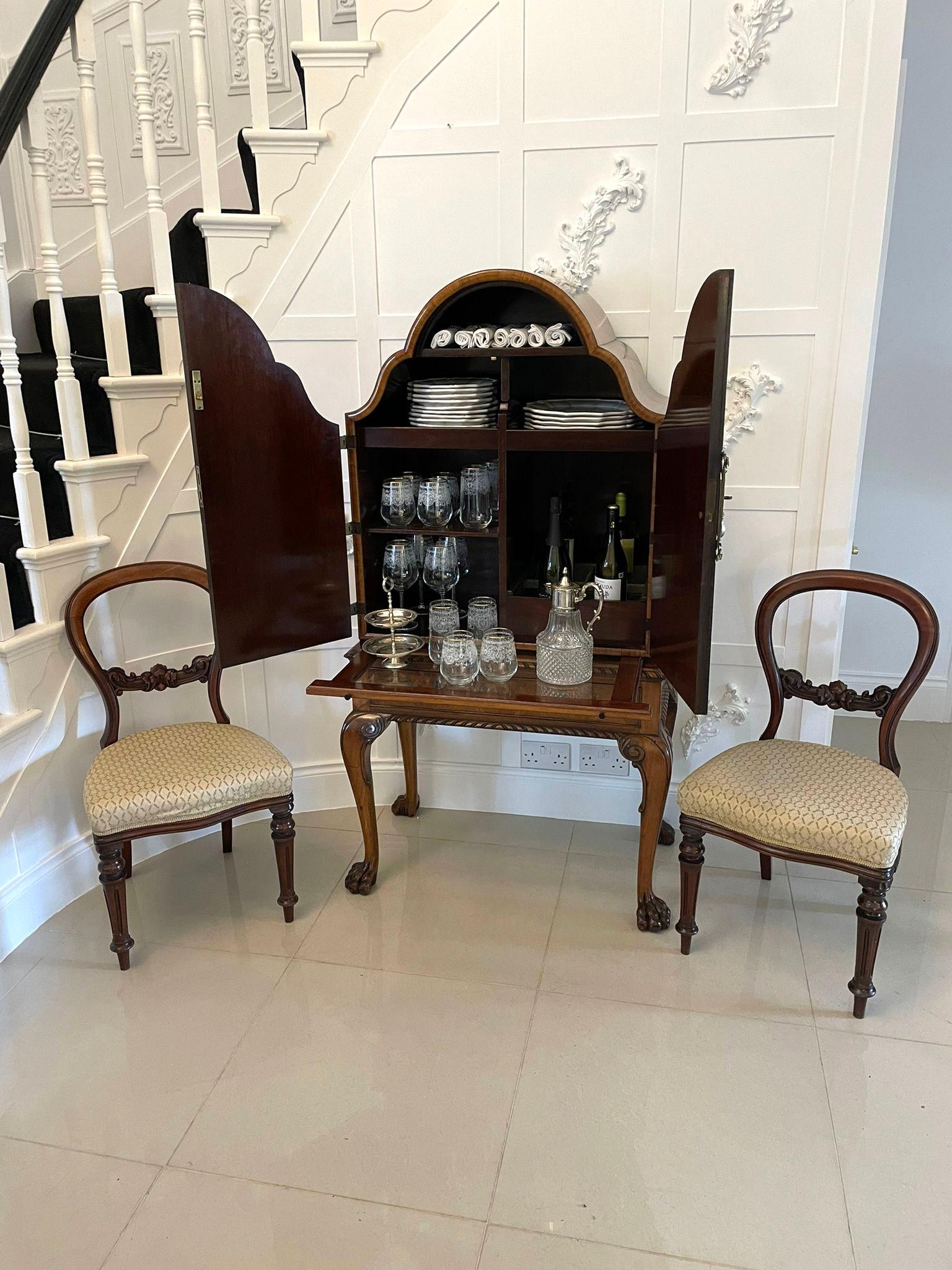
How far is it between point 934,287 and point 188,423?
2662mm

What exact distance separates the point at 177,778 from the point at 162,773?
0.05 meters

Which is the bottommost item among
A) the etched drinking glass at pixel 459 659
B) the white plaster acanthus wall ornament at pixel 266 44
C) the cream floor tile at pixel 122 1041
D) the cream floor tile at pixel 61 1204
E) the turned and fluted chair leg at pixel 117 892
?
the cream floor tile at pixel 61 1204

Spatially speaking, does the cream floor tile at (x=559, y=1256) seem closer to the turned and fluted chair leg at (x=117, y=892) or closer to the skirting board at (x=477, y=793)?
the turned and fluted chair leg at (x=117, y=892)

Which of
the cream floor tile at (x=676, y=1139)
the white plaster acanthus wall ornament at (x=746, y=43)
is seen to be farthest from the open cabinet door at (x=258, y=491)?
the white plaster acanthus wall ornament at (x=746, y=43)

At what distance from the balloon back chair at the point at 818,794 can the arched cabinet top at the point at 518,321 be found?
27.6 inches

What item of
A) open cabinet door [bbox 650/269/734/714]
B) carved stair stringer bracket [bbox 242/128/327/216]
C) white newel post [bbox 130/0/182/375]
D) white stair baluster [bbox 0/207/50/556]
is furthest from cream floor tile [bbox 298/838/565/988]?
carved stair stringer bracket [bbox 242/128/327/216]

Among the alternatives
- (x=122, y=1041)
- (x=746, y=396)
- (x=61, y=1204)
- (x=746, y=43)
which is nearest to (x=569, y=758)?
(x=746, y=396)

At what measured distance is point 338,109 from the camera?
2.51 m

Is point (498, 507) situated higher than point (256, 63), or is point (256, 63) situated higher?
point (256, 63)

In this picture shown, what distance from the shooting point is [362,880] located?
2.61 meters

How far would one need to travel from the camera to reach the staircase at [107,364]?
7.63 feet

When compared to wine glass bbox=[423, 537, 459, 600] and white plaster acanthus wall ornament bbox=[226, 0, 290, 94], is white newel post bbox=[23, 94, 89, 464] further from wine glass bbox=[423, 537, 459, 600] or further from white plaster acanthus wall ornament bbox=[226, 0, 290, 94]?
white plaster acanthus wall ornament bbox=[226, 0, 290, 94]

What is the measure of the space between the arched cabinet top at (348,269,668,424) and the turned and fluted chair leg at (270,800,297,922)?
1.08 meters

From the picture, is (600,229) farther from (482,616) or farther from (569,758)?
(569,758)
